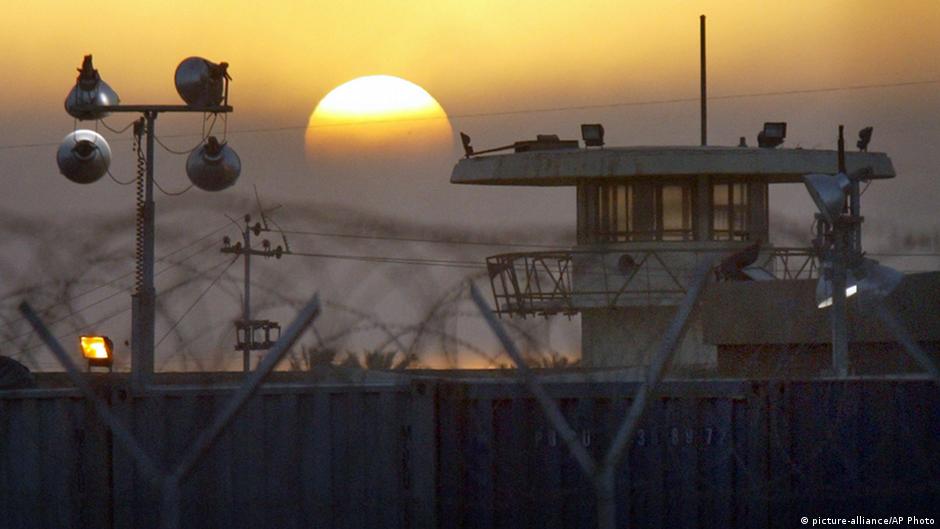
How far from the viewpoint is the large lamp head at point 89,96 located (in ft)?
76.0

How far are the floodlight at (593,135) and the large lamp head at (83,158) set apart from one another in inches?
530

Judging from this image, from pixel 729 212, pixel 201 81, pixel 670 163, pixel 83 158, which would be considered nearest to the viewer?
pixel 201 81

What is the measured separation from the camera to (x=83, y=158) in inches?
939

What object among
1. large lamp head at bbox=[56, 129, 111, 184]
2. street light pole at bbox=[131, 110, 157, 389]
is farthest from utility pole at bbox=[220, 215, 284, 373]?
large lamp head at bbox=[56, 129, 111, 184]

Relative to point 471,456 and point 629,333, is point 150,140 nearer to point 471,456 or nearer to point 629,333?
point 471,456

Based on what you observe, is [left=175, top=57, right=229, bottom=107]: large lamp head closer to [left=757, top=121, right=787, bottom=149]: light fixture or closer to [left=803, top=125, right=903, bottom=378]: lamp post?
[left=803, top=125, right=903, bottom=378]: lamp post

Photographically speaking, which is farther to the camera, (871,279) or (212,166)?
(212,166)

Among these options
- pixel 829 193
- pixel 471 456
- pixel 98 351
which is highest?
pixel 829 193

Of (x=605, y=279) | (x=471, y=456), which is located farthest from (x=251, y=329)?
(x=605, y=279)

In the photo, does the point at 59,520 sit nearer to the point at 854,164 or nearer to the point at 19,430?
the point at 19,430

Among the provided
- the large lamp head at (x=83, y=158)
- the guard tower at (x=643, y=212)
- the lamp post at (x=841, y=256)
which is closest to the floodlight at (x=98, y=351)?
the large lamp head at (x=83, y=158)

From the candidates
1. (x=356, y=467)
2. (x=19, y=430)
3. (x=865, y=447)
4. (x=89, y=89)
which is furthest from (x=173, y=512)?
(x=89, y=89)

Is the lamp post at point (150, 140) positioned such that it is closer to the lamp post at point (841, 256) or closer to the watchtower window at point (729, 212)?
the lamp post at point (841, 256)

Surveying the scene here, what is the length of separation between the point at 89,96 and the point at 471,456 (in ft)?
25.1
